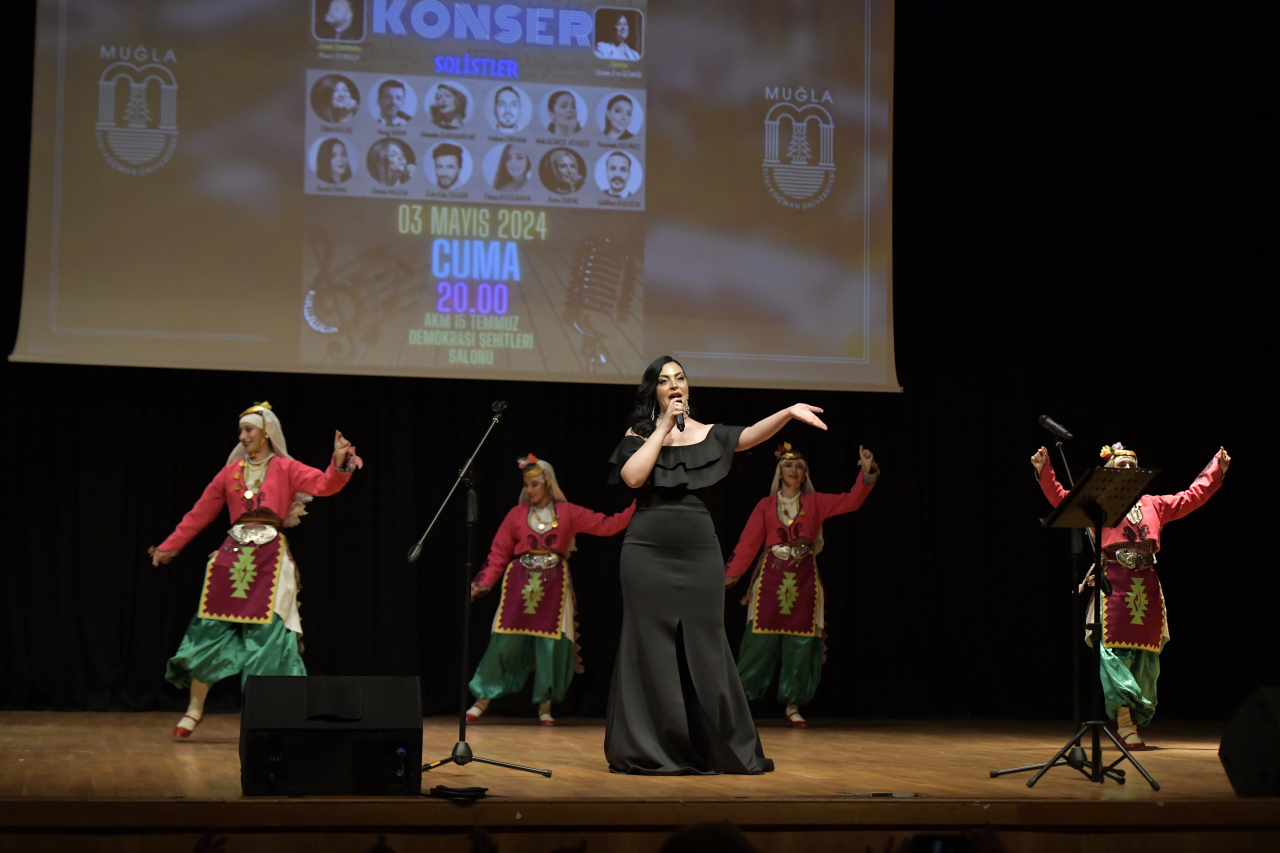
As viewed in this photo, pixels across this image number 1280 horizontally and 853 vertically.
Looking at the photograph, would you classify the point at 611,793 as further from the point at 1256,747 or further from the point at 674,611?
the point at 1256,747

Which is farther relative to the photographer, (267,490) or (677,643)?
(267,490)

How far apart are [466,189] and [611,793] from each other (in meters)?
3.75

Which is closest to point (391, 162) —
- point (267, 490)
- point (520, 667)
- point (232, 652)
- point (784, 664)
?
point (267, 490)

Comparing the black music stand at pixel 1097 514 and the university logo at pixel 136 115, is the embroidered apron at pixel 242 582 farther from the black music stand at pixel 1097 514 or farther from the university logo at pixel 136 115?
the black music stand at pixel 1097 514

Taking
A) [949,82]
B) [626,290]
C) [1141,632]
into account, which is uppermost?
[949,82]

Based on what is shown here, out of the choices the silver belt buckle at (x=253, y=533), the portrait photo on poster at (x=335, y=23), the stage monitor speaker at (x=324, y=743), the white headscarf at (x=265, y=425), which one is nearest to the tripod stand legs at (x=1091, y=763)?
the stage monitor speaker at (x=324, y=743)

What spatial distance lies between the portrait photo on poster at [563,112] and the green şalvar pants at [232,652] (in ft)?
9.40

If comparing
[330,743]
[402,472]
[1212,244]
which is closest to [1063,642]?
[1212,244]

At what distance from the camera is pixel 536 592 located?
709 centimetres

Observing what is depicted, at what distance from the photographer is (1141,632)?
245 inches

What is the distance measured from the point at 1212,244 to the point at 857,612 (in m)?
3.33

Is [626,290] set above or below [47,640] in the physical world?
above

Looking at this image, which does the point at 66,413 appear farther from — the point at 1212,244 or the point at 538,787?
the point at 1212,244

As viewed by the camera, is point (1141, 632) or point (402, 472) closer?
point (1141, 632)
